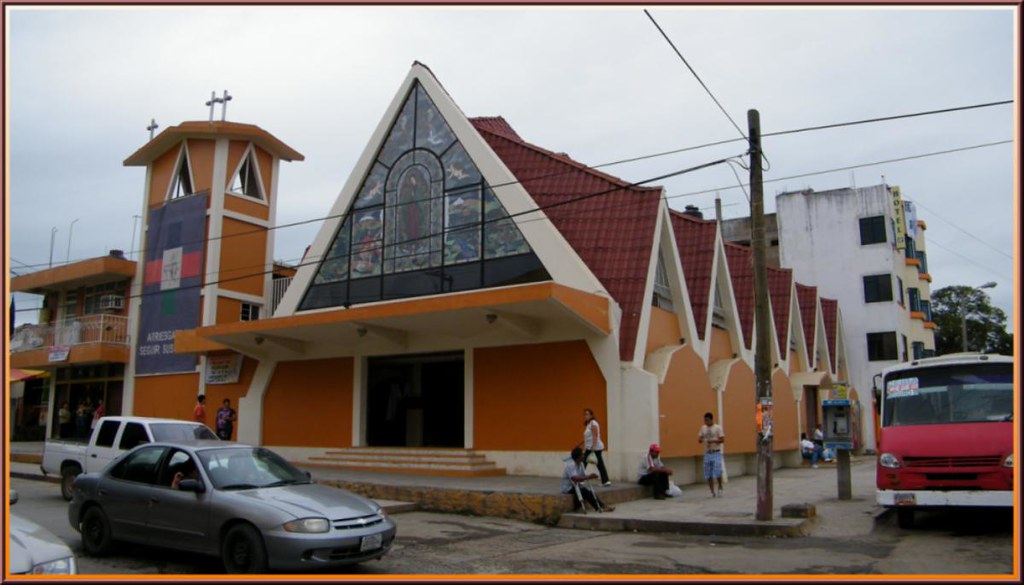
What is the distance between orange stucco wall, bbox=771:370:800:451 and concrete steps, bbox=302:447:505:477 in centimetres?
Answer: 1192

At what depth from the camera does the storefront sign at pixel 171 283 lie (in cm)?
2645

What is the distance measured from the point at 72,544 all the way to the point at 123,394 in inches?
753

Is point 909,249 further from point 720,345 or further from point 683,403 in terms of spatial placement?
point 683,403

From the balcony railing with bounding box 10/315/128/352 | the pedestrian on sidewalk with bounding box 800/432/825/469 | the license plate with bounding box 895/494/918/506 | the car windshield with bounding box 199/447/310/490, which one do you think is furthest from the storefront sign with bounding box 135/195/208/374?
the license plate with bounding box 895/494/918/506

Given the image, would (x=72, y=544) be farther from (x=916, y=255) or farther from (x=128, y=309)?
(x=916, y=255)

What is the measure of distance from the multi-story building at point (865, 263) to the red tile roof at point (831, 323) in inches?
137

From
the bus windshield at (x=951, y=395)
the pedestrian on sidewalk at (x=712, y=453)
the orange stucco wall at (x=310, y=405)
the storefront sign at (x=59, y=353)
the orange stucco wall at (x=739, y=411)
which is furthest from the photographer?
the storefront sign at (x=59, y=353)

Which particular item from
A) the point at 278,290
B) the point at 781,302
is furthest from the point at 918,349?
the point at 278,290

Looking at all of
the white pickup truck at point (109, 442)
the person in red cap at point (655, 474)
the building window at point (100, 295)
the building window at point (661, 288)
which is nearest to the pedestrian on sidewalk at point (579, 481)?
the person in red cap at point (655, 474)

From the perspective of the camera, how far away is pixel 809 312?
36500 millimetres

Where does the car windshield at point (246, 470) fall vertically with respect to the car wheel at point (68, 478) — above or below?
above

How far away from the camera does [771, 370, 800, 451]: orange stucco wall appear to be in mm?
26367

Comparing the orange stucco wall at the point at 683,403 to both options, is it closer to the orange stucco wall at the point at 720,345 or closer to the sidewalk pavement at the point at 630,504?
the sidewalk pavement at the point at 630,504

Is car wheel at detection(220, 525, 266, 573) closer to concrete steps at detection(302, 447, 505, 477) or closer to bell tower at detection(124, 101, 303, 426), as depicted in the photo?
concrete steps at detection(302, 447, 505, 477)
